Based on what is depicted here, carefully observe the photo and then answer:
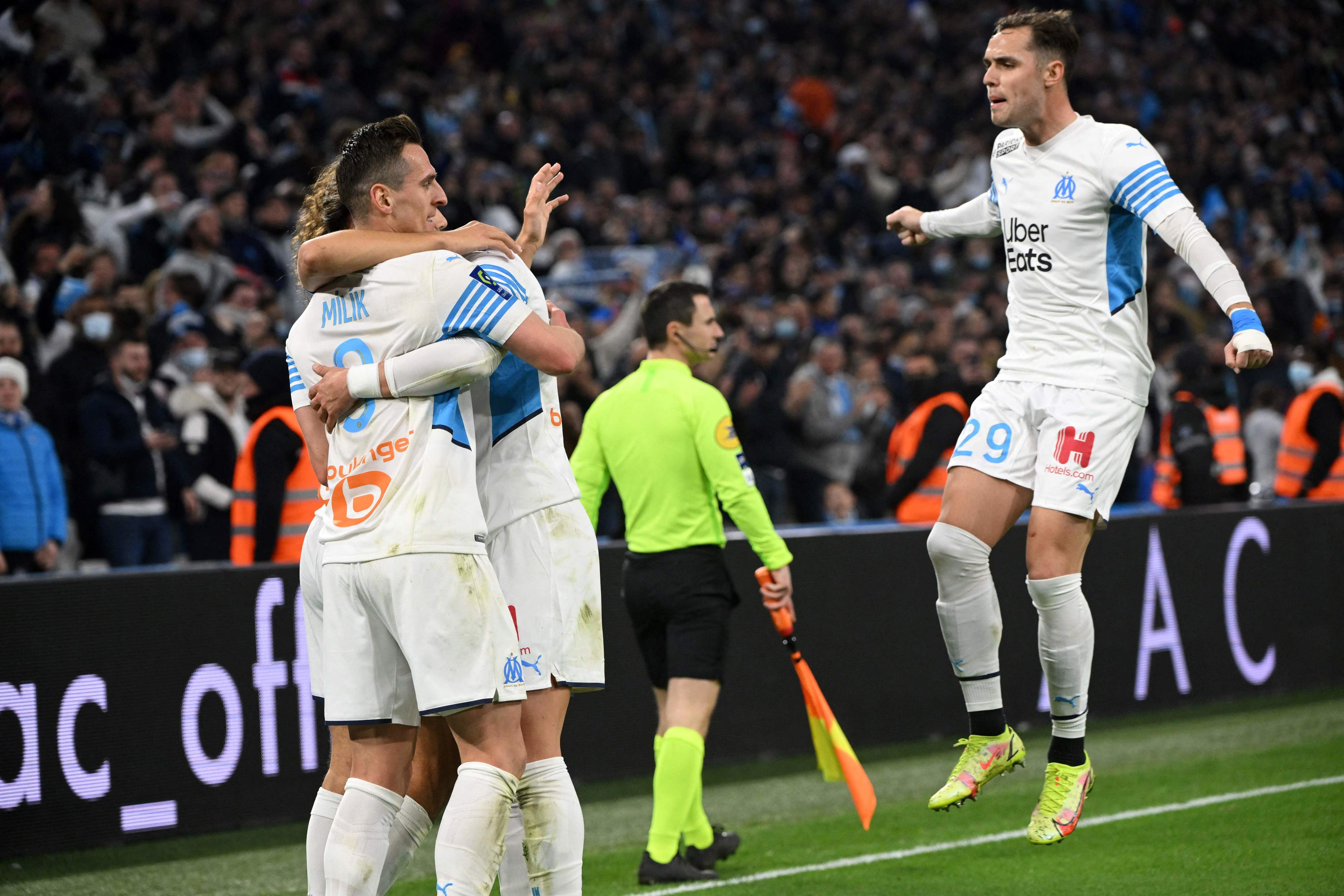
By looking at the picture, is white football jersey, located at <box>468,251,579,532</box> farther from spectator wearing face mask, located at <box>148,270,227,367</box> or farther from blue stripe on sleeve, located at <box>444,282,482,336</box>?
spectator wearing face mask, located at <box>148,270,227,367</box>

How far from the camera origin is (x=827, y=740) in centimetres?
646

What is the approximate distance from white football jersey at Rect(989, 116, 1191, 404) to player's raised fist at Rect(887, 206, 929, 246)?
1.31 ft

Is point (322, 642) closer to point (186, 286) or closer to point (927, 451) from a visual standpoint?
point (927, 451)

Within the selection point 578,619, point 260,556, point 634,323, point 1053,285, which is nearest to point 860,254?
point 634,323

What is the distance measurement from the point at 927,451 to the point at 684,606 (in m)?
3.26

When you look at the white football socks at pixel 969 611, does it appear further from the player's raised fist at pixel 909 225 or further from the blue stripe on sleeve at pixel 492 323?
the blue stripe on sleeve at pixel 492 323

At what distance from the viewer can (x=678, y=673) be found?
254 inches

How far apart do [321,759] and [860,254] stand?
11.1 metres

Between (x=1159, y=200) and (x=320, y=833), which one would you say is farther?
(x=1159, y=200)

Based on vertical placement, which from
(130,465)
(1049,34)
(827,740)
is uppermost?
(1049,34)

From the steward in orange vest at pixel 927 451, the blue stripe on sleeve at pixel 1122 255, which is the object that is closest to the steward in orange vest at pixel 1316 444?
the steward in orange vest at pixel 927 451

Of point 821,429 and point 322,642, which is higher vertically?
point 821,429

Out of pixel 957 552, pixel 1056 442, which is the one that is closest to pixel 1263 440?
pixel 1056 442

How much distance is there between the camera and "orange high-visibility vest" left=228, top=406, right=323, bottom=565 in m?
7.69
